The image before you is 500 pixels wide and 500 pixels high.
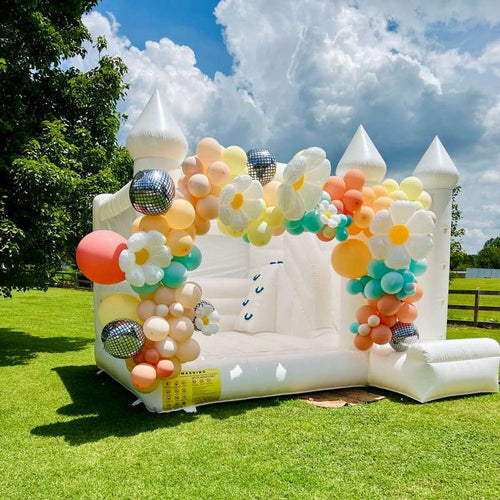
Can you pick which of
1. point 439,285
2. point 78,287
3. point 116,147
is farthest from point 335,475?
point 78,287

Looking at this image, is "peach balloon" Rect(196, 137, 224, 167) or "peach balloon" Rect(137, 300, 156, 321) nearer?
"peach balloon" Rect(137, 300, 156, 321)

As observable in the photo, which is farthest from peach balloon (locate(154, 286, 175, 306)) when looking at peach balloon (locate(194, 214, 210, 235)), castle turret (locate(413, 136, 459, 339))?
castle turret (locate(413, 136, 459, 339))

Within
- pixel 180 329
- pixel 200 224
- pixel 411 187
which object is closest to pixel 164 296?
pixel 180 329

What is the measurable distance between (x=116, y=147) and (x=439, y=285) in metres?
5.80

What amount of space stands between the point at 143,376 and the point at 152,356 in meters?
0.15

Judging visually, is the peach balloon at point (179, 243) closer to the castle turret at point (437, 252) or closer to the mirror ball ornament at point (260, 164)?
the mirror ball ornament at point (260, 164)

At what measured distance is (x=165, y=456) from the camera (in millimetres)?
2645

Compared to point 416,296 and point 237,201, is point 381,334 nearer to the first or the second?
point 416,296

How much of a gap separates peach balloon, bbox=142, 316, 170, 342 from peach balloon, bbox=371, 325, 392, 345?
6.17 feet

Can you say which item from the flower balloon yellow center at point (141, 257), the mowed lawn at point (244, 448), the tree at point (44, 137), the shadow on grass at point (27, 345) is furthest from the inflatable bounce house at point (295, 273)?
the shadow on grass at point (27, 345)

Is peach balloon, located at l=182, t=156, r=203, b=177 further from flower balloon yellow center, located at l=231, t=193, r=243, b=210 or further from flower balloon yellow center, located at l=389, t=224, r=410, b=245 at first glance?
flower balloon yellow center, located at l=389, t=224, r=410, b=245

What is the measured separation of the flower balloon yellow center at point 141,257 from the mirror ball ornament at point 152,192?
0.26m

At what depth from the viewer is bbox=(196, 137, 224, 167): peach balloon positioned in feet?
11.0

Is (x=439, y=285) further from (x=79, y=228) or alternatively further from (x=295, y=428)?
(x=79, y=228)
